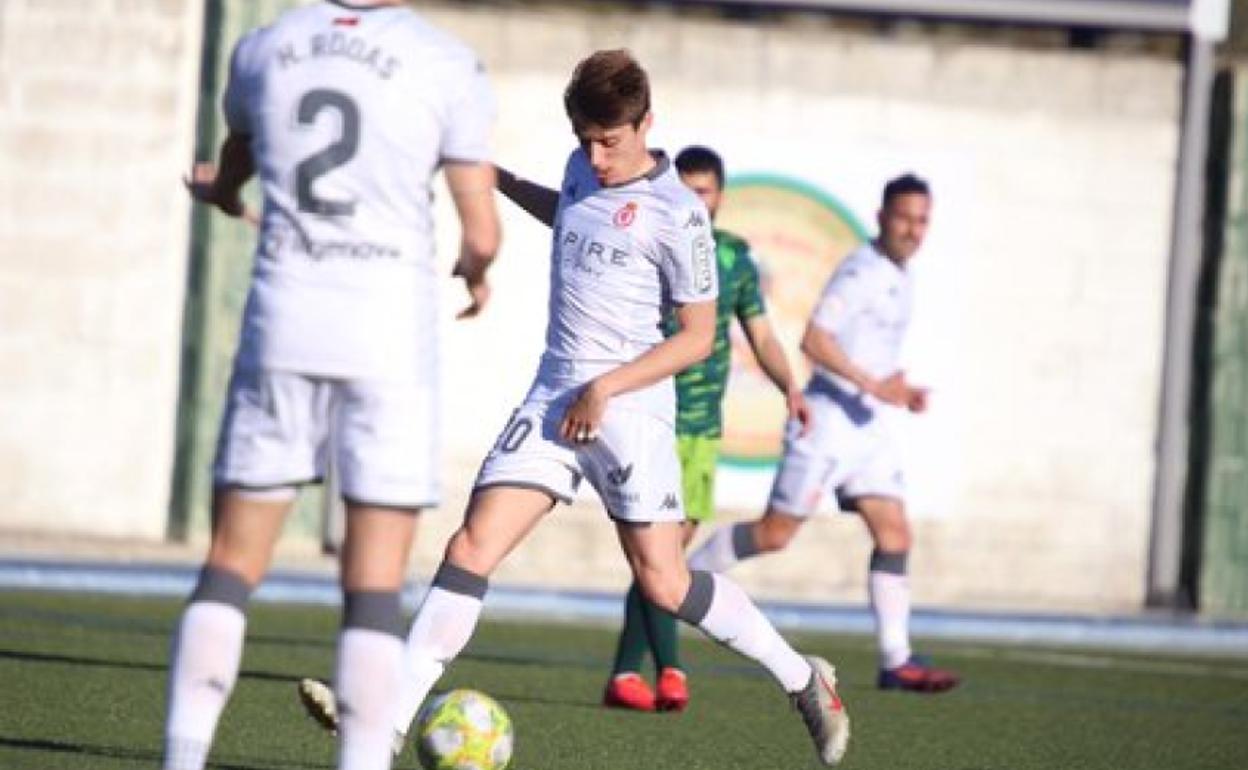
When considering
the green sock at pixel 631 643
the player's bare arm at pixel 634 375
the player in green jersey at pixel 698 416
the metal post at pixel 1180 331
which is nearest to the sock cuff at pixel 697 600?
the player's bare arm at pixel 634 375

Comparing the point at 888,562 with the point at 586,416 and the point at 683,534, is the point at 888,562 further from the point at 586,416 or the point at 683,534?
the point at 586,416

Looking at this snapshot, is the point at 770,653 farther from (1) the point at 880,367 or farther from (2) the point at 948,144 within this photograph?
(2) the point at 948,144

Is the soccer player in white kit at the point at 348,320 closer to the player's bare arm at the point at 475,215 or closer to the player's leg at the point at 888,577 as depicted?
the player's bare arm at the point at 475,215

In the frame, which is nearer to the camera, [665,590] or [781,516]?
[665,590]

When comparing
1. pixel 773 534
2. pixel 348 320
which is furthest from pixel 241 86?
pixel 773 534

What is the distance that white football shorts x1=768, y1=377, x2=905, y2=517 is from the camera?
13.7 meters

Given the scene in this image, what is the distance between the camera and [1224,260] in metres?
21.1

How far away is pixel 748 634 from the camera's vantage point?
9836 mm

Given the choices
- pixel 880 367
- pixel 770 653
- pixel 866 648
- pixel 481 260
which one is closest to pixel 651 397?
pixel 770 653

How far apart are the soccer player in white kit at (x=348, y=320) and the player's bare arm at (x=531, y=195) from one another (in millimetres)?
2183

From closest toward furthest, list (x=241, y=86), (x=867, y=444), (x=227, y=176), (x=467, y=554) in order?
(x=241, y=86) < (x=227, y=176) < (x=467, y=554) < (x=867, y=444)

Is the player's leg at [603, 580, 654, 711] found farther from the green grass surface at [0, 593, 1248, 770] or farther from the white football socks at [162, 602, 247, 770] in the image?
→ the white football socks at [162, 602, 247, 770]

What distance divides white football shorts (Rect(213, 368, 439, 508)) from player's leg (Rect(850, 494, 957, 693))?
21.2 feet

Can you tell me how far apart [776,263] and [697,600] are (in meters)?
11.1
